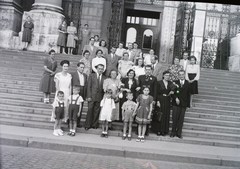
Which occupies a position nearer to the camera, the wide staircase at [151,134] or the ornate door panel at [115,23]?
the wide staircase at [151,134]

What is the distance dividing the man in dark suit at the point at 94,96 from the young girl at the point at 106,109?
0.39m

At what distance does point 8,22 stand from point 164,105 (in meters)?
11.6

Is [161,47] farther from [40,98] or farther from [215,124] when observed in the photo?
[40,98]

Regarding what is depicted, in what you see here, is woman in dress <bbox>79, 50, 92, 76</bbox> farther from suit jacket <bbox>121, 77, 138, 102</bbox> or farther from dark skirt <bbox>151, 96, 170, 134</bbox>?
dark skirt <bbox>151, 96, 170, 134</bbox>

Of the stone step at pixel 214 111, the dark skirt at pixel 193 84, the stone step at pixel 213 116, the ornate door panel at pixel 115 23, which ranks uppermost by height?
the ornate door panel at pixel 115 23

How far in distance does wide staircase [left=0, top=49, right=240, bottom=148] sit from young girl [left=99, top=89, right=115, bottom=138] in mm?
448

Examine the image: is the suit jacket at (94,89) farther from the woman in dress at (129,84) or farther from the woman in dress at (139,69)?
the woman in dress at (139,69)

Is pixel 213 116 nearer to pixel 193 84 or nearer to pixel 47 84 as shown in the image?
pixel 193 84

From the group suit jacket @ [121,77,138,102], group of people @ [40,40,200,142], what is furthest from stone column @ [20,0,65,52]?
suit jacket @ [121,77,138,102]

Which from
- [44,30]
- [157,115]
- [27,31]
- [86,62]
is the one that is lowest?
[157,115]

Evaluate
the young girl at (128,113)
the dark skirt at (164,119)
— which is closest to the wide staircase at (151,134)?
the dark skirt at (164,119)

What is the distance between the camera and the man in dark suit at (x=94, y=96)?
29.3 ft

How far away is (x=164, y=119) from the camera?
30.3 feet

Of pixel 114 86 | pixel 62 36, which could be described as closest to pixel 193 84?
pixel 114 86
